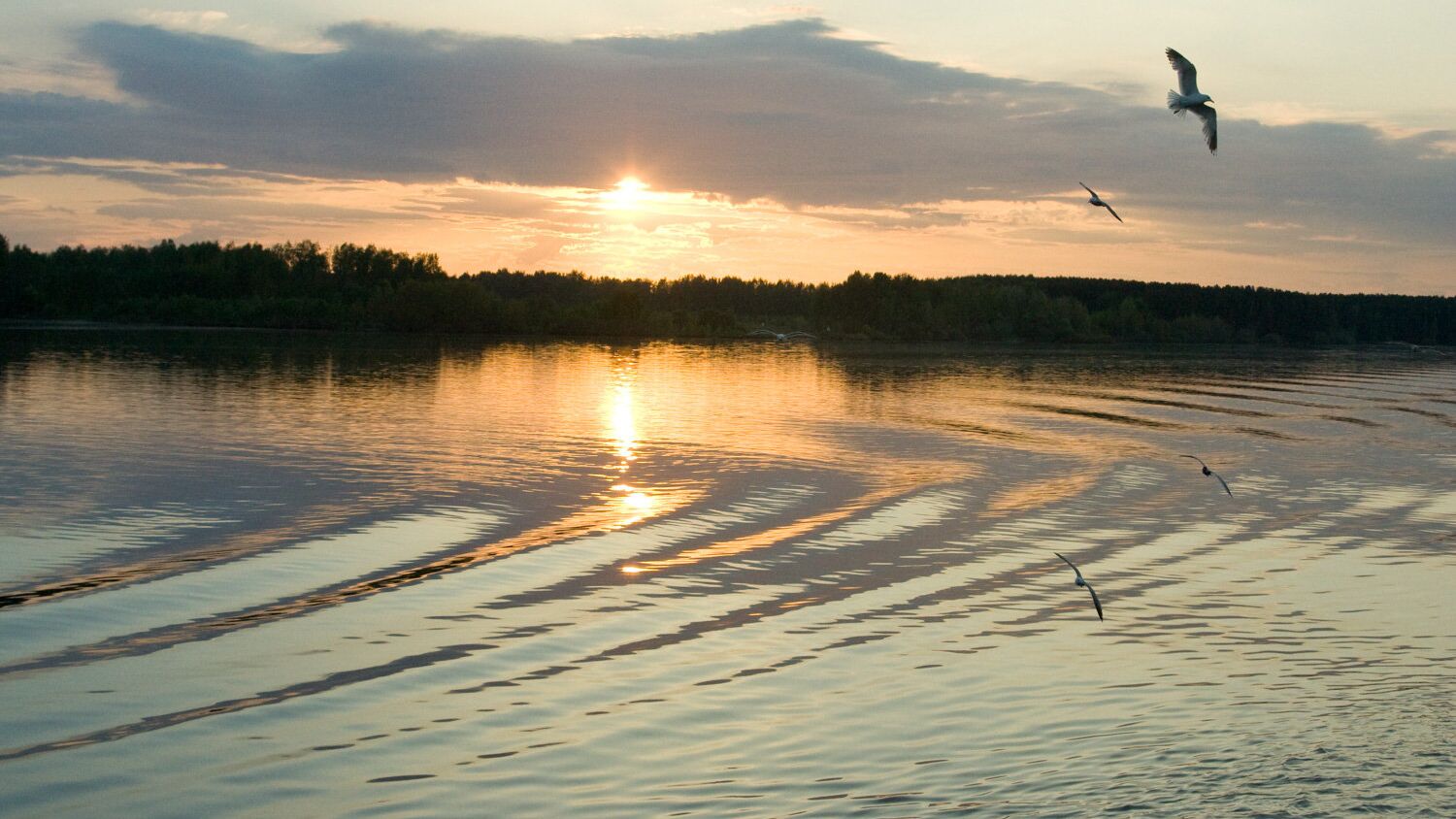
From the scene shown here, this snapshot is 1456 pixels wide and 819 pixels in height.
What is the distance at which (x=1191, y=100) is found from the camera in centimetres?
1944

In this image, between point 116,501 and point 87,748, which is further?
point 116,501

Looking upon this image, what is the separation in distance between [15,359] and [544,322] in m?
95.7

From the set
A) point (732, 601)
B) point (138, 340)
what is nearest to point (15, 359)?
point (138, 340)

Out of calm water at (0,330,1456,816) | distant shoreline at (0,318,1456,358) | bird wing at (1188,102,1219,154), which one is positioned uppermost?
bird wing at (1188,102,1219,154)

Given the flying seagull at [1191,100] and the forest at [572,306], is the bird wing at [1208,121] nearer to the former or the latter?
the flying seagull at [1191,100]

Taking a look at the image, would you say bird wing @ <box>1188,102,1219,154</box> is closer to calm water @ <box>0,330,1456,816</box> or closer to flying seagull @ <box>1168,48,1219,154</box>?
flying seagull @ <box>1168,48,1219,154</box>

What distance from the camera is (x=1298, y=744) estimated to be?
1021 centimetres

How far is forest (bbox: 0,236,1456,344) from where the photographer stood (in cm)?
15075

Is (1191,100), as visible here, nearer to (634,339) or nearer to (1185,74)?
(1185,74)

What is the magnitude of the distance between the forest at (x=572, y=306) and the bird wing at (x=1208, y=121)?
135852mm

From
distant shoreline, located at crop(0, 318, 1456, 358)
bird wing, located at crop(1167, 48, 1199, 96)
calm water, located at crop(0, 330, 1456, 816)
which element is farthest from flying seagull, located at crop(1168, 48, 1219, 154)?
distant shoreline, located at crop(0, 318, 1456, 358)

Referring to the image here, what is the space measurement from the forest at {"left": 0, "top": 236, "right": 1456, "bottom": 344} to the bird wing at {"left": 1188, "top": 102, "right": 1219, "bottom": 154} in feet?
446

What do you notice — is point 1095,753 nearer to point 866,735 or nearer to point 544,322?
point 866,735

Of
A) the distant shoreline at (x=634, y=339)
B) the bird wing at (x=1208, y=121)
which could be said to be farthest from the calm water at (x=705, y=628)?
the distant shoreline at (x=634, y=339)
